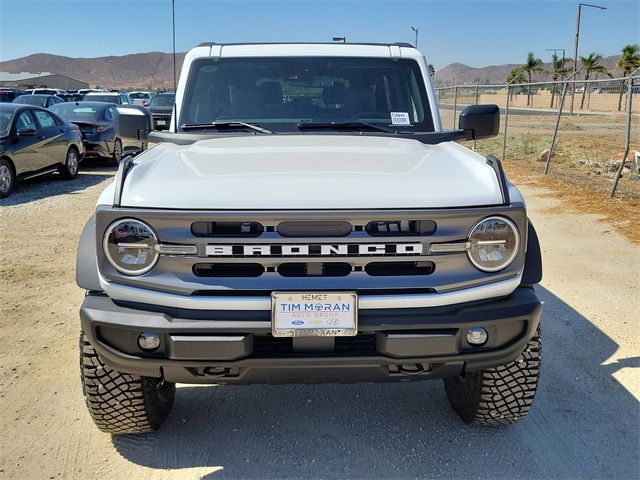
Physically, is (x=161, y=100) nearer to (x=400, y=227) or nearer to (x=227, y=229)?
(x=227, y=229)

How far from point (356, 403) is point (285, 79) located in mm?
2155

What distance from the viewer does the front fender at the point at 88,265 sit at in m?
2.68

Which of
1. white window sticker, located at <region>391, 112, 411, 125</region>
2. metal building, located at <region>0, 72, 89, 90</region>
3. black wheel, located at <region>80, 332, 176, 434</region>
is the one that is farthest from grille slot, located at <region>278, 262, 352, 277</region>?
metal building, located at <region>0, 72, 89, 90</region>

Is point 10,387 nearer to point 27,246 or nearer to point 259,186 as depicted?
point 259,186

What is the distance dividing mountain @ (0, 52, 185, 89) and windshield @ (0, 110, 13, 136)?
160 meters

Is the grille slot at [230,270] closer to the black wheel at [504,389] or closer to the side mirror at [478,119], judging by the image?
the black wheel at [504,389]

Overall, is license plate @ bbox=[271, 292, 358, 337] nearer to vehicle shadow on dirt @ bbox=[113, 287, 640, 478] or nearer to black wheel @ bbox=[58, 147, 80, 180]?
vehicle shadow on dirt @ bbox=[113, 287, 640, 478]

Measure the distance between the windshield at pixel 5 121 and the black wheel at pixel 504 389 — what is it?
9790mm

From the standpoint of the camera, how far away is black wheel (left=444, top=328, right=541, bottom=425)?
3.05 metres

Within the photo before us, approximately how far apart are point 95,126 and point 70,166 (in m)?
2.09

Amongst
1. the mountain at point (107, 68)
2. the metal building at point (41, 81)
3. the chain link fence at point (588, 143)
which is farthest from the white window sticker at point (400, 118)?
the mountain at point (107, 68)

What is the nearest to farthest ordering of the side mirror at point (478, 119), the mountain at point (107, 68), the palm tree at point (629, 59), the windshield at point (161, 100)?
the side mirror at point (478, 119), the windshield at point (161, 100), the palm tree at point (629, 59), the mountain at point (107, 68)

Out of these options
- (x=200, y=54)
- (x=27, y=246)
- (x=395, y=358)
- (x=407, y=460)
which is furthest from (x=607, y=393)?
(x=27, y=246)

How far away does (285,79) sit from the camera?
4215 mm
